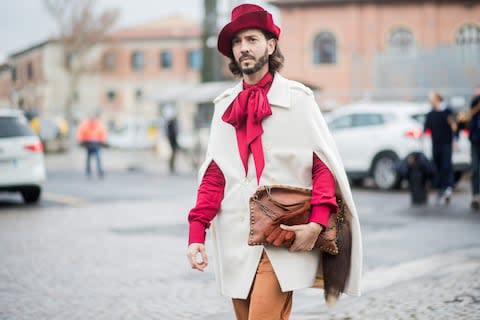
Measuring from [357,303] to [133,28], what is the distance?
8010 cm

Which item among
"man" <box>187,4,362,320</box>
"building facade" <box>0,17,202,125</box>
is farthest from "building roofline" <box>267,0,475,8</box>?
"man" <box>187,4,362,320</box>

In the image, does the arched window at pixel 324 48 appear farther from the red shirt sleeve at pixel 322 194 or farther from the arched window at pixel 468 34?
the red shirt sleeve at pixel 322 194

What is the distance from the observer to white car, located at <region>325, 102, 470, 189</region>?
1752 centimetres

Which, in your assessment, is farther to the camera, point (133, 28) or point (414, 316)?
point (133, 28)

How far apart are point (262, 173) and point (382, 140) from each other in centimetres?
1465

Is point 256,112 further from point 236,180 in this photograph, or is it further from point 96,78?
point 96,78

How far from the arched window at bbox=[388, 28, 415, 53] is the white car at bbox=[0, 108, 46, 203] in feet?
107

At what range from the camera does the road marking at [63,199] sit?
15641mm

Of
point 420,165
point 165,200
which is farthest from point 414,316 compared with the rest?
point 165,200

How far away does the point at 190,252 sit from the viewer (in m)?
3.63

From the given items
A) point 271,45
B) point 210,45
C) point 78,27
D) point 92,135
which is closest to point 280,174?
point 271,45

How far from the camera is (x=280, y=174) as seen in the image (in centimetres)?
359

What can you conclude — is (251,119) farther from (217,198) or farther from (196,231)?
(196,231)

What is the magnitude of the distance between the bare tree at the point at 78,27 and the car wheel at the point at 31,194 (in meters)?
45.8
